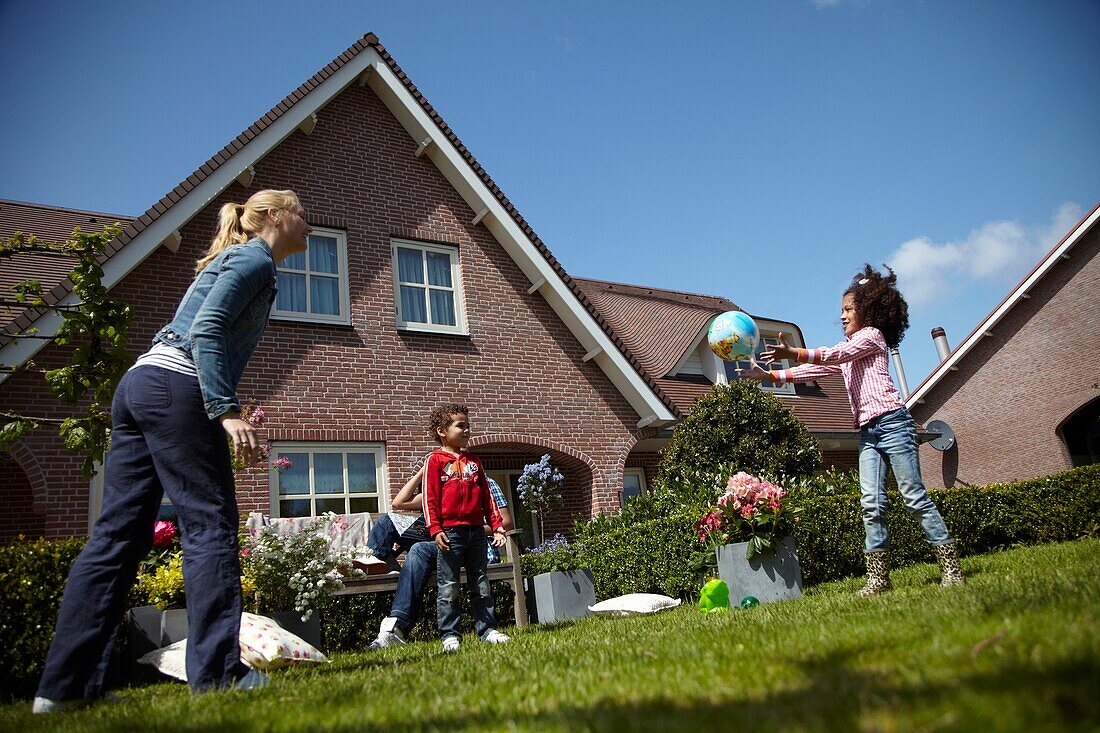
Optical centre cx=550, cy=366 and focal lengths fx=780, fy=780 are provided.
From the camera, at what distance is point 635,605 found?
7.21m

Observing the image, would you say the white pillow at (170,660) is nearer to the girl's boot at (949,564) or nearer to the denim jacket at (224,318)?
the denim jacket at (224,318)

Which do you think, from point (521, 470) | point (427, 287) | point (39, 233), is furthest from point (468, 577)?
point (39, 233)

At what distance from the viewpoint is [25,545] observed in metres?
5.27

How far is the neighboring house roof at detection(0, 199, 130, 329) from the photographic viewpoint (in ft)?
33.1

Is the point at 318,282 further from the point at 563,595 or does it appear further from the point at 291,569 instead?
the point at 291,569

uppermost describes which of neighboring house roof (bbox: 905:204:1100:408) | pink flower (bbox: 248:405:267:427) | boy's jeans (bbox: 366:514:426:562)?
neighboring house roof (bbox: 905:204:1100:408)

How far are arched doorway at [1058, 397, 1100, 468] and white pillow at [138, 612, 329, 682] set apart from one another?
21919 millimetres

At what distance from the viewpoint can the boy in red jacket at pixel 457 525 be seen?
5625mm

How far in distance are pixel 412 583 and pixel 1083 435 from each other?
78.6 ft

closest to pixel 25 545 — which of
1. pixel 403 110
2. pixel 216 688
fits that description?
pixel 216 688

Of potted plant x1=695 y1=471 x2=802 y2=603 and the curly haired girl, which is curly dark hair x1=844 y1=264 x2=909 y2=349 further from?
potted plant x1=695 y1=471 x2=802 y2=603

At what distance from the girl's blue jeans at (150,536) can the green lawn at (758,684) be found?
186 mm

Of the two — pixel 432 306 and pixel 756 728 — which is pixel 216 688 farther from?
pixel 432 306

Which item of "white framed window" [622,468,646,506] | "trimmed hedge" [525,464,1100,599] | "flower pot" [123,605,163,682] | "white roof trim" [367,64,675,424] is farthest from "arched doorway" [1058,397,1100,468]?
"flower pot" [123,605,163,682]
